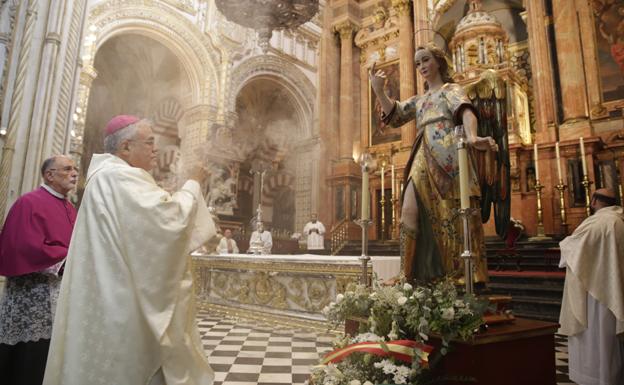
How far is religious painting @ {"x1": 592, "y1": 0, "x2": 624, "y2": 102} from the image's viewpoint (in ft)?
31.4

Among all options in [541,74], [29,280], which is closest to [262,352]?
[29,280]

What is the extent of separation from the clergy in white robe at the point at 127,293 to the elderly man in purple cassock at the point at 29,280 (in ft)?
2.74

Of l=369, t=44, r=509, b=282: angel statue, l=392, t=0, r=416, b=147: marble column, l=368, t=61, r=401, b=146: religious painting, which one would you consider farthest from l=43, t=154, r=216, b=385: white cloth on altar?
l=368, t=61, r=401, b=146: religious painting

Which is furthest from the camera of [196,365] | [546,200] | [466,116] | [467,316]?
[546,200]

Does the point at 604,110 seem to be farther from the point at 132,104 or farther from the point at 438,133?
the point at 132,104

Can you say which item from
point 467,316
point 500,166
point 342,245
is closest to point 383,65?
point 342,245

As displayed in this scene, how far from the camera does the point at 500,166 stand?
2.31 meters

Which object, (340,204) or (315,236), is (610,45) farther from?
(315,236)

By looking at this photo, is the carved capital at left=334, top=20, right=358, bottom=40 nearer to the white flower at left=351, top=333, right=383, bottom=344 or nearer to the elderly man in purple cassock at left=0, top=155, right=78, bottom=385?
the elderly man in purple cassock at left=0, top=155, right=78, bottom=385

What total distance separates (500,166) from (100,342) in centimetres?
225

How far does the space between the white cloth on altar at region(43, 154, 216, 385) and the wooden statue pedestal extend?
1.13m

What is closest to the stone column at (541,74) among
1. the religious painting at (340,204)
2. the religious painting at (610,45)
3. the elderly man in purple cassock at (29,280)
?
the religious painting at (610,45)

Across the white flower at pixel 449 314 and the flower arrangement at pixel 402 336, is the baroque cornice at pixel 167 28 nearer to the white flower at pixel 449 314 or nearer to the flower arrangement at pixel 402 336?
the flower arrangement at pixel 402 336

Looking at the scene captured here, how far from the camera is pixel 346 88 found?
14438mm
